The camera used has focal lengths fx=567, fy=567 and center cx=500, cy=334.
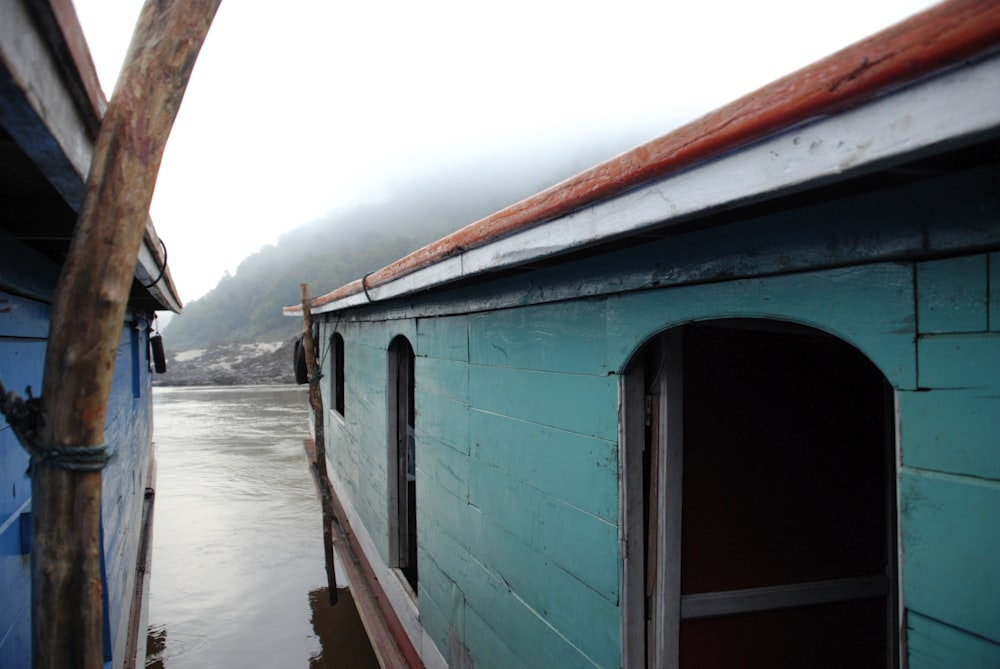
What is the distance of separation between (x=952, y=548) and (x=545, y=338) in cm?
162

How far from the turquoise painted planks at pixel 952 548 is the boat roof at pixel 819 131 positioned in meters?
0.65

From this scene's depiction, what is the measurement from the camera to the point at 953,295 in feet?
3.66

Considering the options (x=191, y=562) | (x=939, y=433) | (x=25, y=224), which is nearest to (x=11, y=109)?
(x=25, y=224)

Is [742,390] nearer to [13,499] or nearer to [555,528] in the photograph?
[555,528]

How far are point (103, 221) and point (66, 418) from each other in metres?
0.36

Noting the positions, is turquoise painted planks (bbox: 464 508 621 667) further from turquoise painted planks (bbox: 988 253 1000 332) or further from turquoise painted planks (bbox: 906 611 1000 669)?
turquoise painted planks (bbox: 988 253 1000 332)

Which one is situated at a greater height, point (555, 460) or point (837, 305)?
point (837, 305)

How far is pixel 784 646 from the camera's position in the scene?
7.80ft

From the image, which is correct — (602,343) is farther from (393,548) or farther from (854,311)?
(393,548)

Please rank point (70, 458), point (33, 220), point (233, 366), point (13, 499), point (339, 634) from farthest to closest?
point (233, 366), point (339, 634), point (33, 220), point (13, 499), point (70, 458)

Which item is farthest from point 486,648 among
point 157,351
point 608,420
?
point 157,351

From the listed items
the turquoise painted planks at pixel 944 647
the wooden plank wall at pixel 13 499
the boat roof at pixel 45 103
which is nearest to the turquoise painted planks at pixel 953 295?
the turquoise painted planks at pixel 944 647

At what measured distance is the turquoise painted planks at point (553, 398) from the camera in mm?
2102

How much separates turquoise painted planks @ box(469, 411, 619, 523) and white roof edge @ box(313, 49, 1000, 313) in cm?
81
